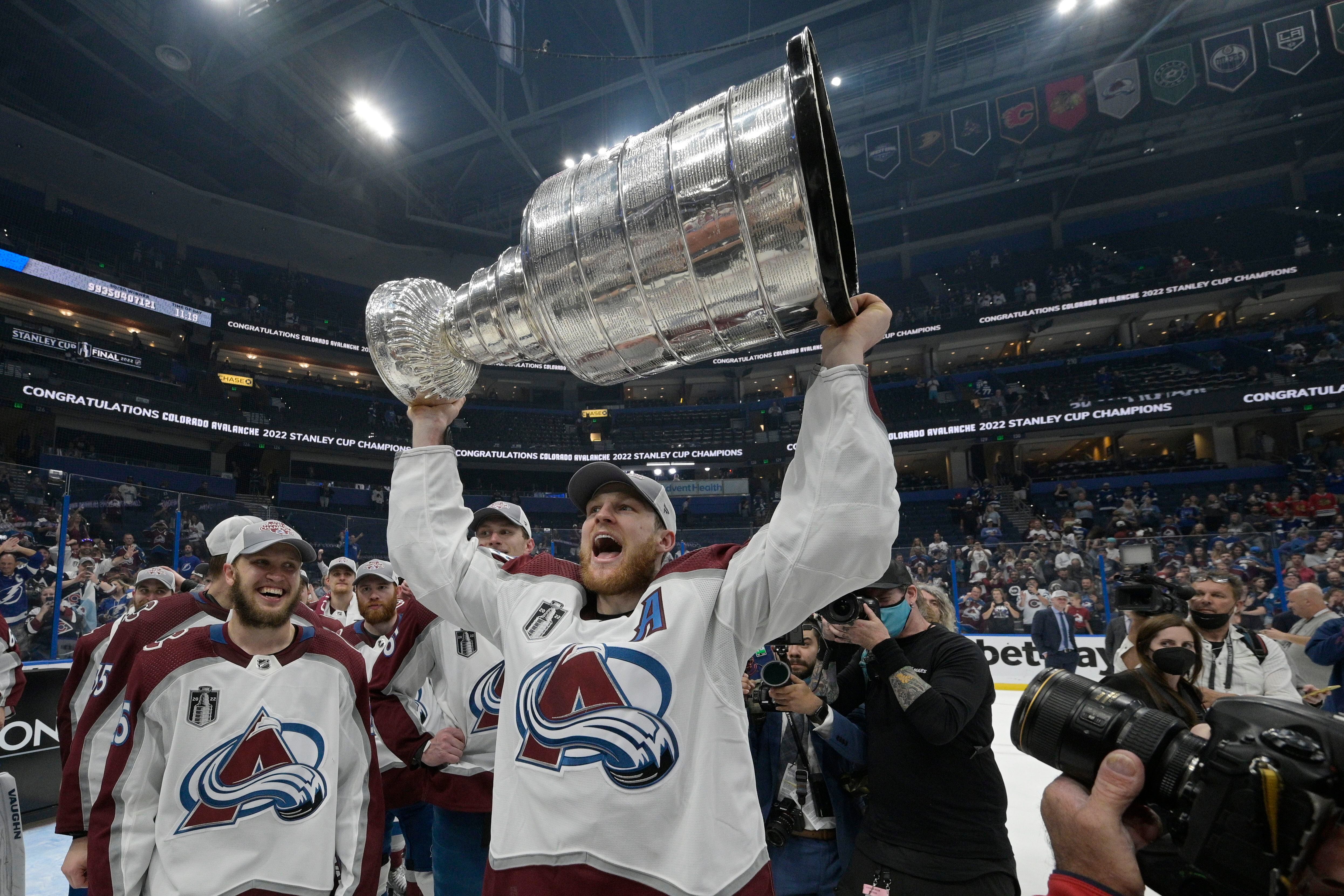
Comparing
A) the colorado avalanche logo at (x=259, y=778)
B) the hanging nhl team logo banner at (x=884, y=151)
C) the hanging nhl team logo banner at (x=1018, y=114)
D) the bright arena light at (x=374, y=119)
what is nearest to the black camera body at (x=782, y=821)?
the colorado avalanche logo at (x=259, y=778)

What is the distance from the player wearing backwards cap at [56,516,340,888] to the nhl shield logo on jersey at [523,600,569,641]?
4.00 ft

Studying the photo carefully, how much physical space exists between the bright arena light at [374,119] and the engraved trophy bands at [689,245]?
21668 millimetres

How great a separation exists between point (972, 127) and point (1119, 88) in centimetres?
336

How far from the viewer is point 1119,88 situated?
1814 centimetres

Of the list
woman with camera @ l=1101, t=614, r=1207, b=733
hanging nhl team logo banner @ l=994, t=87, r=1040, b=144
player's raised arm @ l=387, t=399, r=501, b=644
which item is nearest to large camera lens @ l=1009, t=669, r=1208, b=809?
woman with camera @ l=1101, t=614, r=1207, b=733

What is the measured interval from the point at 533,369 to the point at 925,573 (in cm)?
2029

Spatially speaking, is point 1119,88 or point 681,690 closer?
point 681,690

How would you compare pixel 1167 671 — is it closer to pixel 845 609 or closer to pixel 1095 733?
pixel 845 609

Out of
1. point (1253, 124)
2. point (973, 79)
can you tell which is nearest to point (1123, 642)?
point (973, 79)

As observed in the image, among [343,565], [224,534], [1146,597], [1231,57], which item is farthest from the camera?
[1231,57]

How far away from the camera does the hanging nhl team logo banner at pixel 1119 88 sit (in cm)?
1795

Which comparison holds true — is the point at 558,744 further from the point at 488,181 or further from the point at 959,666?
the point at 488,181

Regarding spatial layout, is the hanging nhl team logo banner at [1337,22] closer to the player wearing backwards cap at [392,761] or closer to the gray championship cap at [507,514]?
the gray championship cap at [507,514]

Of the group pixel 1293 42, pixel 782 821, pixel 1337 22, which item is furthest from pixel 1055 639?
pixel 1337 22
